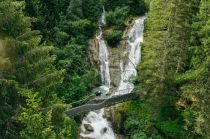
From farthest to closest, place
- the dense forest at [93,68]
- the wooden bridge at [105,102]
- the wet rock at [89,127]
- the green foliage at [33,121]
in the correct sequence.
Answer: the wooden bridge at [105,102]
the wet rock at [89,127]
the dense forest at [93,68]
the green foliage at [33,121]

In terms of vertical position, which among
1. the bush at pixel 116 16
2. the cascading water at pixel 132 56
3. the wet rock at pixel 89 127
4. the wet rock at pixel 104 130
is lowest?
the wet rock at pixel 104 130

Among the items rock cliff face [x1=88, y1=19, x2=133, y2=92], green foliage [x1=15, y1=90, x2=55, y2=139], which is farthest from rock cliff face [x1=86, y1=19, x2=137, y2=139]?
green foliage [x1=15, y1=90, x2=55, y2=139]

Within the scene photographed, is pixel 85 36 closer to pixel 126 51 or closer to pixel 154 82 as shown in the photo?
pixel 126 51

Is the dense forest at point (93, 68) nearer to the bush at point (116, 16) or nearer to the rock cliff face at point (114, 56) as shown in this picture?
the bush at point (116, 16)

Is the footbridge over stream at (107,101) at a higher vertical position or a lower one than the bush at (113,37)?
lower

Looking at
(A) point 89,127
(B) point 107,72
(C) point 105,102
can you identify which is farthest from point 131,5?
(A) point 89,127

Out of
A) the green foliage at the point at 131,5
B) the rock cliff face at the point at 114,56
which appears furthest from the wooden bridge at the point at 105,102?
the green foliage at the point at 131,5

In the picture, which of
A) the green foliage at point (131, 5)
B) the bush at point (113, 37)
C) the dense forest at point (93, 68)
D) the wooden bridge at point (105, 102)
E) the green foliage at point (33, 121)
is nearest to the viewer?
the green foliage at point (33, 121)

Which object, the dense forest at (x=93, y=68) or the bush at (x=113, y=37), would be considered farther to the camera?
the bush at (x=113, y=37)

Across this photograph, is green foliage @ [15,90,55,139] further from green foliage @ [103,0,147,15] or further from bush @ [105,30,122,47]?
green foliage @ [103,0,147,15]
